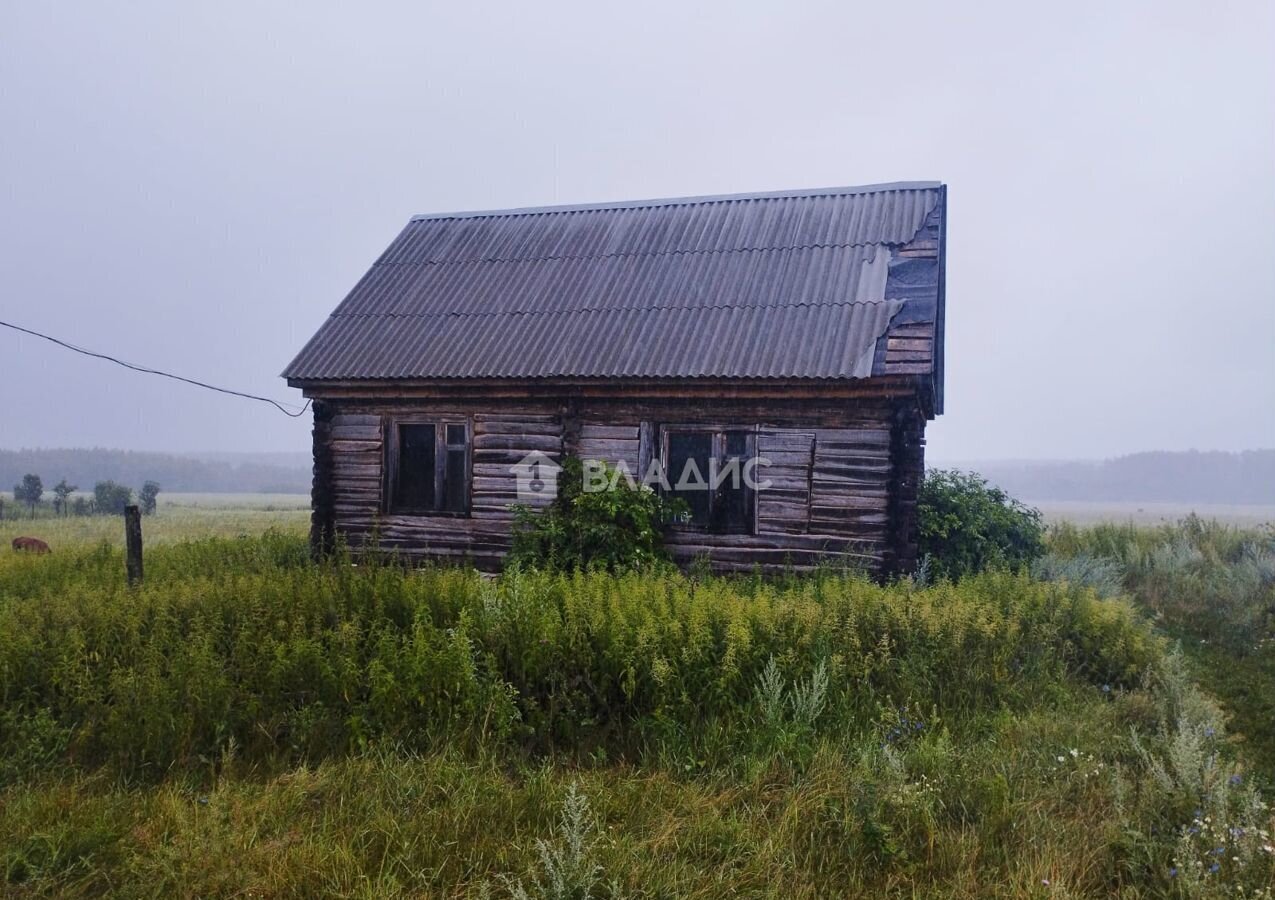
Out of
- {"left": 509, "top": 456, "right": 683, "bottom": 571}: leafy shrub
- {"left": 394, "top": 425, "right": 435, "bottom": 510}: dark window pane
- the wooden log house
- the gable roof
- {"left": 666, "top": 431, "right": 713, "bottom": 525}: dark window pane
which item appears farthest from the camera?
{"left": 394, "top": 425, "right": 435, "bottom": 510}: dark window pane

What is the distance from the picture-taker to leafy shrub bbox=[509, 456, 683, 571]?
977cm

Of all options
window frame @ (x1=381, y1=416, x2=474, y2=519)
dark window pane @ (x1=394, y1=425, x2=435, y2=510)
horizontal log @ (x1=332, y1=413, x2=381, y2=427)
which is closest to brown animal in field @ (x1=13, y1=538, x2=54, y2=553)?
horizontal log @ (x1=332, y1=413, x2=381, y2=427)

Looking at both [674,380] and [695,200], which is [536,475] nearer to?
[674,380]

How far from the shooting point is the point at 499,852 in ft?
12.2

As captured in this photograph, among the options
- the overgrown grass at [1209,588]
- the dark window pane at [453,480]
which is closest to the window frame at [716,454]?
the dark window pane at [453,480]

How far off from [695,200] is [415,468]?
6955 millimetres

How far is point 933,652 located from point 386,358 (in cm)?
865

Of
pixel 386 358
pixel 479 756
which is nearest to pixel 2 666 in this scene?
pixel 479 756

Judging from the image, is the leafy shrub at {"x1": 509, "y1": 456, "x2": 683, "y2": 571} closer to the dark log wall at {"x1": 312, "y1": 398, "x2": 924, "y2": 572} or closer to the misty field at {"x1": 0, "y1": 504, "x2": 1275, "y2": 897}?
the dark log wall at {"x1": 312, "y1": 398, "x2": 924, "y2": 572}

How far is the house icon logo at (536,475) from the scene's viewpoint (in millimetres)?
10844

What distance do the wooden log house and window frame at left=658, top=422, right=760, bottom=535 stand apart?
3 cm

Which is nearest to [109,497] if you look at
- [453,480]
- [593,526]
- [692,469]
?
[453,480]

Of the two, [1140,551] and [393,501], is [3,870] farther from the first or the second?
[1140,551]

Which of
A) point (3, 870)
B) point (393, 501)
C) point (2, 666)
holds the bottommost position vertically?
point (3, 870)
